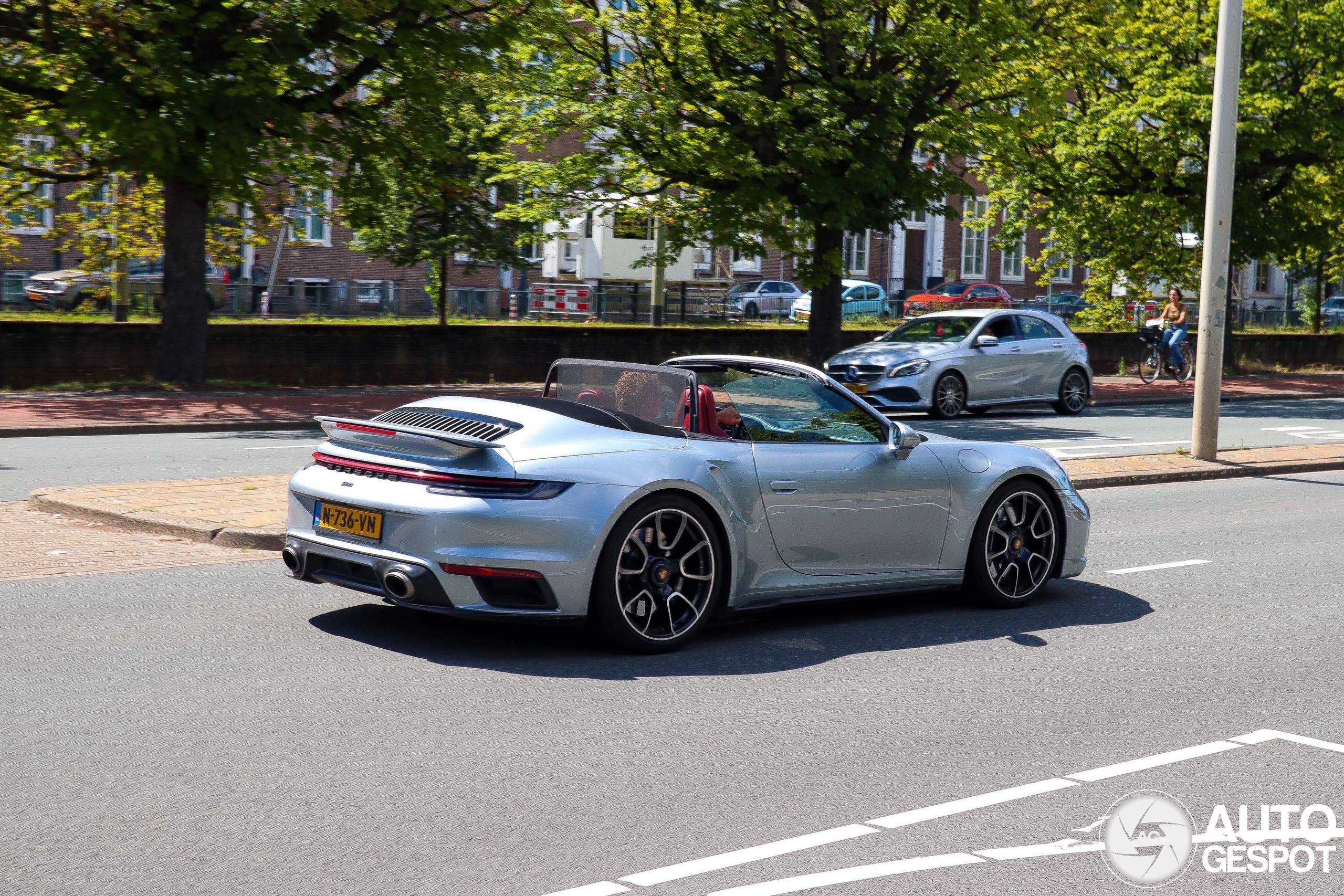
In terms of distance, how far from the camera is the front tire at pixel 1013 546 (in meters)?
7.84

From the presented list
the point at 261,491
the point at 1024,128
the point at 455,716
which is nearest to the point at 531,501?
the point at 455,716

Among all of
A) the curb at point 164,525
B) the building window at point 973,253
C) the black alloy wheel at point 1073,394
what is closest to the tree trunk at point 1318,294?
the black alloy wheel at point 1073,394

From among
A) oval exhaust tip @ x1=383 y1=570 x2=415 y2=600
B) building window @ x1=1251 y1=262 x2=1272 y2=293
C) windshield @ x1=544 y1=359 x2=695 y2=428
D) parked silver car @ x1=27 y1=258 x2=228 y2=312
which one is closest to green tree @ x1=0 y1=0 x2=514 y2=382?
parked silver car @ x1=27 y1=258 x2=228 y2=312

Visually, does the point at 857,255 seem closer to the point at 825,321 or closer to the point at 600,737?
the point at 825,321

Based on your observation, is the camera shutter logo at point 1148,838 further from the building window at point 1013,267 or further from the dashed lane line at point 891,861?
the building window at point 1013,267

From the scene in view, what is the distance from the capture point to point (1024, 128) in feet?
80.7

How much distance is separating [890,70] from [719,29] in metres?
2.94

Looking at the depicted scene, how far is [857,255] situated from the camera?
64062 millimetres

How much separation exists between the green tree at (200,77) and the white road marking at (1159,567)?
13295mm

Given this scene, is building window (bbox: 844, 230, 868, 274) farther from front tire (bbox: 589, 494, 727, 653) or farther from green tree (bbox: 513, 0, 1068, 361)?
front tire (bbox: 589, 494, 727, 653)

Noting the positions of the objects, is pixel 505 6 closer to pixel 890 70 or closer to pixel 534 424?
pixel 890 70

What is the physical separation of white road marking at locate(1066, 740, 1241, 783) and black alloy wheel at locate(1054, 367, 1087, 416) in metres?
18.0

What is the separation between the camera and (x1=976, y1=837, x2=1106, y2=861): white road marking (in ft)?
13.9

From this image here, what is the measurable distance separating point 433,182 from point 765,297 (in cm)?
2945
